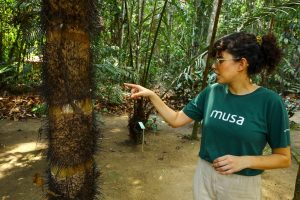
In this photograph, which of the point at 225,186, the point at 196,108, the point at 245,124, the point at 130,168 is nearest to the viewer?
the point at 245,124

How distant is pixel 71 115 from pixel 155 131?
13.3 feet

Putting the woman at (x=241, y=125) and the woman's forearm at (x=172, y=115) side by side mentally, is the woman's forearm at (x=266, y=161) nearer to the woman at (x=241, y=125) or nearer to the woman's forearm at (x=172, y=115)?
the woman at (x=241, y=125)

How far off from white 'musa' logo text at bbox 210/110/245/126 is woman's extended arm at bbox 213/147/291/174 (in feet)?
0.66

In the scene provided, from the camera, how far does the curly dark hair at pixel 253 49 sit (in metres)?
1.77

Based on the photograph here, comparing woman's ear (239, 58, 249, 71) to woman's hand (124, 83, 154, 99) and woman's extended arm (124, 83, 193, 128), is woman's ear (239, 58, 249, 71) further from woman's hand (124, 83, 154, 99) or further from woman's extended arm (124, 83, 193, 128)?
woman's hand (124, 83, 154, 99)

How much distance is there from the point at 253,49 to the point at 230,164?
66 centimetres

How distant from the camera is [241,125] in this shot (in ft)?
5.58

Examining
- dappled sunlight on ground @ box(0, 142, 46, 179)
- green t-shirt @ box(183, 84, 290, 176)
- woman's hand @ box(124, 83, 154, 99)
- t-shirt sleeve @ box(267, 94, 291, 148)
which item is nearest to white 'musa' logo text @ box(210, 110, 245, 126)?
green t-shirt @ box(183, 84, 290, 176)

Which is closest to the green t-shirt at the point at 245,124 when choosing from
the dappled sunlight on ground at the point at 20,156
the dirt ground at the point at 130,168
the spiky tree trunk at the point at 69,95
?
the spiky tree trunk at the point at 69,95

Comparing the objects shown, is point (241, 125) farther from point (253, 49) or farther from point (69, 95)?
point (69, 95)

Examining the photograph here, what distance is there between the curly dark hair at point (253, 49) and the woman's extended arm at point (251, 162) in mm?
487

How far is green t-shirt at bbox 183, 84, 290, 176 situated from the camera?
165 centimetres

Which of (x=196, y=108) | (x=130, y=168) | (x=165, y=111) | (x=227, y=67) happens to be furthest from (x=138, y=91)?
(x=130, y=168)

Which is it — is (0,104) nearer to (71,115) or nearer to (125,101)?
(125,101)
